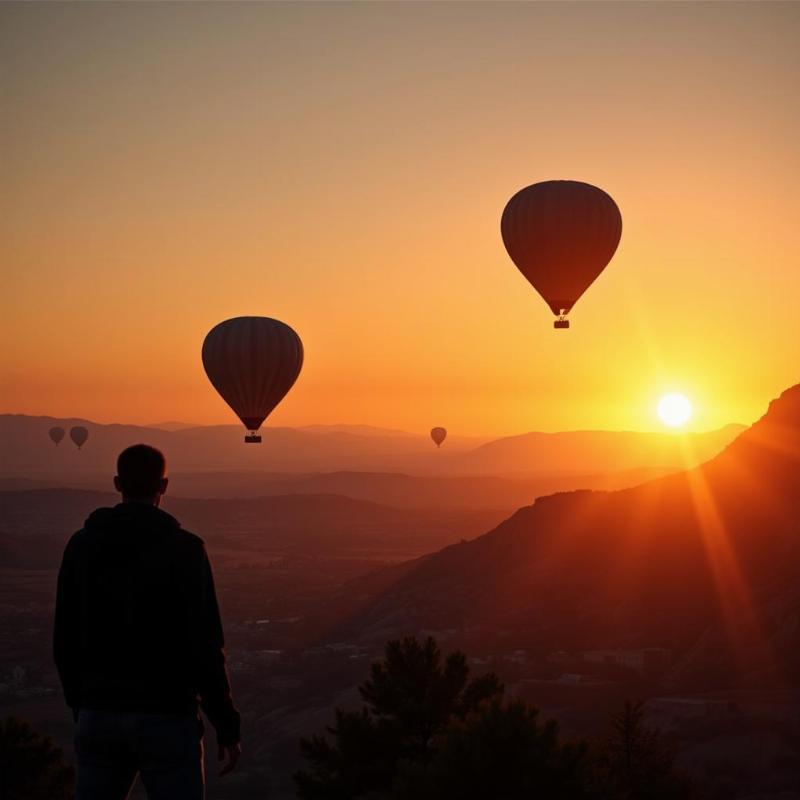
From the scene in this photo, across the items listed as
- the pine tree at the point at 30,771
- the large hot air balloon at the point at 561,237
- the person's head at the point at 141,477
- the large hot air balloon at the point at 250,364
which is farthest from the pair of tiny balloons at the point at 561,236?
the person's head at the point at 141,477

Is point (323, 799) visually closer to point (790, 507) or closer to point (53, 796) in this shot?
point (53, 796)

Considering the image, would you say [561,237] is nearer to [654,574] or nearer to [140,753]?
[140,753]

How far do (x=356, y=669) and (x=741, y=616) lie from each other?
3035 centimetres

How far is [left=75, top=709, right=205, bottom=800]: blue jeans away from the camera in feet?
18.9

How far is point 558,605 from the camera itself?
96375 millimetres

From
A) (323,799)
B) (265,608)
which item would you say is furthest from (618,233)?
→ (265,608)

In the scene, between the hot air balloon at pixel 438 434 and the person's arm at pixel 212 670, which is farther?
the hot air balloon at pixel 438 434

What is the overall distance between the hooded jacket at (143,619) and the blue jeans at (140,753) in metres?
0.07

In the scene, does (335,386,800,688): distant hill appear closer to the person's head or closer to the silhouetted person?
the silhouetted person

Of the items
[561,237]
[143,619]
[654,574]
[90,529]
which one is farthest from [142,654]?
[654,574]

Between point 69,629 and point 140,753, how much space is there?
2.57 feet

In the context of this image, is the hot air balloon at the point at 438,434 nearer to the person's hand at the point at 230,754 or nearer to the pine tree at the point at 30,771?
the pine tree at the point at 30,771

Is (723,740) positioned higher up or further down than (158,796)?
further down

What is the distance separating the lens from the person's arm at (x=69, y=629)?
19.4ft
